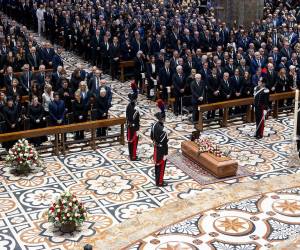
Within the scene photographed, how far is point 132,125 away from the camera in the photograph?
13180 mm

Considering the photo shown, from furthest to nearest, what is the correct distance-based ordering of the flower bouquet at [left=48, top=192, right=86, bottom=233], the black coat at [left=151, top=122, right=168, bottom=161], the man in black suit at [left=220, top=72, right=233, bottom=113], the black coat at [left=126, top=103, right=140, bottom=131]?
1. the man in black suit at [left=220, top=72, right=233, bottom=113]
2. the black coat at [left=126, top=103, right=140, bottom=131]
3. the black coat at [left=151, top=122, right=168, bottom=161]
4. the flower bouquet at [left=48, top=192, right=86, bottom=233]

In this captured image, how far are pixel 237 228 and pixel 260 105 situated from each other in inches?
185

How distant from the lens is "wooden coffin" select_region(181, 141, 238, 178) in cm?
1241

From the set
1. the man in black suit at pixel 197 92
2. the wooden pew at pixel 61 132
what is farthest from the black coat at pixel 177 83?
the wooden pew at pixel 61 132

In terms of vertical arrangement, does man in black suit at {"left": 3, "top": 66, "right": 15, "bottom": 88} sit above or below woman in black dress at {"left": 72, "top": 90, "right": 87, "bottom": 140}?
above

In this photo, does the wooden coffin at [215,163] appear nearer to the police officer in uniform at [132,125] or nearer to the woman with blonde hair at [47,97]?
the police officer in uniform at [132,125]

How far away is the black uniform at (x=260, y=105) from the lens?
14.4 m

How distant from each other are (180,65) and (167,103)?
109 centimetres

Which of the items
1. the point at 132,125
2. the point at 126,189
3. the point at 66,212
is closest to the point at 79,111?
the point at 132,125

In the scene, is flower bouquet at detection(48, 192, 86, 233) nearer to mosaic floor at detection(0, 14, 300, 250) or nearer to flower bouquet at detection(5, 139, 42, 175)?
mosaic floor at detection(0, 14, 300, 250)

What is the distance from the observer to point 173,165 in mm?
13219

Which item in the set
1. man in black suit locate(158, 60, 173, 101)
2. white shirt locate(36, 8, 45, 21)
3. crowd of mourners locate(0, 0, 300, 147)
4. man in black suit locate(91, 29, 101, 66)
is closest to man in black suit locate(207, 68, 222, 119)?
crowd of mourners locate(0, 0, 300, 147)

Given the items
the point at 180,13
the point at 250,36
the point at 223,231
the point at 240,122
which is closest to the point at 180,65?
the point at 240,122

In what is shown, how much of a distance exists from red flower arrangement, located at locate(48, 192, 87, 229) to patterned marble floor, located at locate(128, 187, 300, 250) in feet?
3.37
